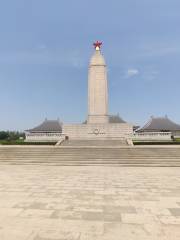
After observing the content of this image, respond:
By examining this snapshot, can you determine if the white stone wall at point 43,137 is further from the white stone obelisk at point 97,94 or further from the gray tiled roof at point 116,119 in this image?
the gray tiled roof at point 116,119

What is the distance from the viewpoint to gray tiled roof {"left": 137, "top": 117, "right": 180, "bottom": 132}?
44.5 m

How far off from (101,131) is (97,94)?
173 inches

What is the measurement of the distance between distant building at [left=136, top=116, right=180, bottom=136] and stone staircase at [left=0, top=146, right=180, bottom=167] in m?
24.8

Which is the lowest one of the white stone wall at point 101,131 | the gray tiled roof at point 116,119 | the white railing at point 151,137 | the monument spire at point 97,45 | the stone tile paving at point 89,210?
the stone tile paving at point 89,210

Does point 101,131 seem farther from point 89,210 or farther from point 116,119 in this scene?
point 89,210

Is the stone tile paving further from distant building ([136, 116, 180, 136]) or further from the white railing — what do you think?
distant building ([136, 116, 180, 136])

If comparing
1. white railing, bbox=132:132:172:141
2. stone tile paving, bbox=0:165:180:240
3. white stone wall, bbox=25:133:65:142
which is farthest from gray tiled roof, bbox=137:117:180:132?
stone tile paving, bbox=0:165:180:240

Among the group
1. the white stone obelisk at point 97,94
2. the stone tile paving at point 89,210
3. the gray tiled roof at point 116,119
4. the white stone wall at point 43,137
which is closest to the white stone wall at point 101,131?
the white stone obelisk at point 97,94

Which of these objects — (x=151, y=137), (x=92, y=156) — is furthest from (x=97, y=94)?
(x=92, y=156)

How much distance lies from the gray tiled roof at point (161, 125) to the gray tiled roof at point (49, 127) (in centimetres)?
1439

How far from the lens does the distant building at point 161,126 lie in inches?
1743

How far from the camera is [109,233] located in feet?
16.4

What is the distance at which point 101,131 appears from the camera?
3125cm

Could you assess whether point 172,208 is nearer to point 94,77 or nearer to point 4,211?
point 4,211
